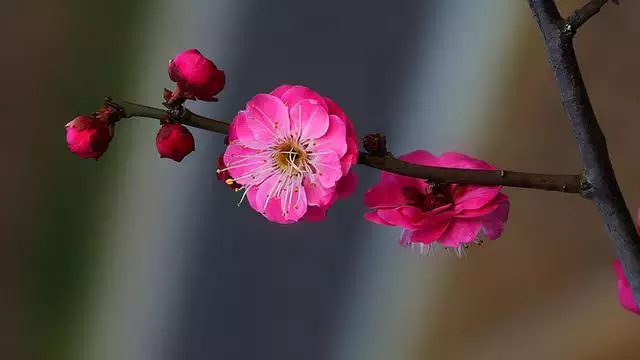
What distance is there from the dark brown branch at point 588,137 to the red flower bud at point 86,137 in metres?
0.29

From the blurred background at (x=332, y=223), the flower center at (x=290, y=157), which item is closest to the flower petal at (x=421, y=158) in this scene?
the flower center at (x=290, y=157)

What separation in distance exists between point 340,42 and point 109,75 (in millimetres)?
388

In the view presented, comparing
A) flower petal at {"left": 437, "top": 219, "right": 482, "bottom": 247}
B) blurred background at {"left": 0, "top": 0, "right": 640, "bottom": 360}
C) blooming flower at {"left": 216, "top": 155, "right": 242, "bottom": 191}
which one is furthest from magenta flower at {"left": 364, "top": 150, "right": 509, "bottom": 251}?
blurred background at {"left": 0, "top": 0, "right": 640, "bottom": 360}

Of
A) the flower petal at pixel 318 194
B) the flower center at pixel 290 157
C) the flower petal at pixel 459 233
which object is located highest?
the flower center at pixel 290 157

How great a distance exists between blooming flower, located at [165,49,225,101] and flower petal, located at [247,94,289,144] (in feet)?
0.10

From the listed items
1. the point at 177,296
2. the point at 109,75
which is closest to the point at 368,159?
the point at 109,75

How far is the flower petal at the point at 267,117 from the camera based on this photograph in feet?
1.44

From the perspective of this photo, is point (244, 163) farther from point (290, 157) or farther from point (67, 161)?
point (67, 161)

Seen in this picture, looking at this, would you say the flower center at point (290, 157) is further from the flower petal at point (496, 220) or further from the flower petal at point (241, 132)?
the flower petal at point (496, 220)

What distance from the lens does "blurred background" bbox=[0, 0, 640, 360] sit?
1.03 metres

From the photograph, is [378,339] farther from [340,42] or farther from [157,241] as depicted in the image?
[340,42]

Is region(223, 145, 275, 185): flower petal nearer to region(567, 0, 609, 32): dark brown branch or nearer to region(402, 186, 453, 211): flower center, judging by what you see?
region(402, 186, 453, 211): flower center

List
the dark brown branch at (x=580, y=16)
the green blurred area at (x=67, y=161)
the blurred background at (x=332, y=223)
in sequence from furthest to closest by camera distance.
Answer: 1. the blurred background at (x=332, y=223)
2. the green blurred area at (x=67, y=161)
3. the dark brown branch at (x=580, y=16)

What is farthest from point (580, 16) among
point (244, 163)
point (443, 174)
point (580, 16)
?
point (244, 163)
